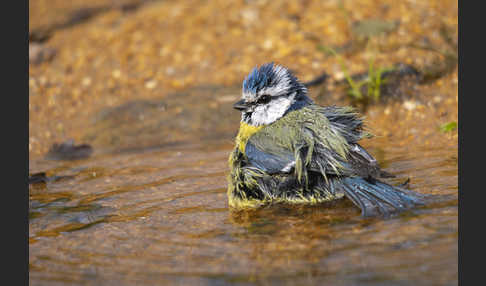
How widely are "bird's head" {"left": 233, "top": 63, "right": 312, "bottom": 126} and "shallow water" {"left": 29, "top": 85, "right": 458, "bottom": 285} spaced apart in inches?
27.1

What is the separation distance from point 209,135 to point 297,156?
2442mm

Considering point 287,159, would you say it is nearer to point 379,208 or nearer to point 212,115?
point 379,208

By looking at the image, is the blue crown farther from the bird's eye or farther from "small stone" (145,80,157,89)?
"small stone" (145,80,157,89)

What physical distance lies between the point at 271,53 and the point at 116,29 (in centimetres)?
242

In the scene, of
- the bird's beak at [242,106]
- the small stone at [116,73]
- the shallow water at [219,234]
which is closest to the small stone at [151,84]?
the small stone at [116,73]

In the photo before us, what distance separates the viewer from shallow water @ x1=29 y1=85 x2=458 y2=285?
2830 millimetres

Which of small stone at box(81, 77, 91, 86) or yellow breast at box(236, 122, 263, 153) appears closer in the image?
yellow breast at box(236, 122, 263, 153)

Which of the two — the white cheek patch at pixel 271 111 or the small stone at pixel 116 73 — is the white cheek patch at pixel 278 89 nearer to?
the white cheek patch at pixel 271 111

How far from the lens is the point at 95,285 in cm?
293

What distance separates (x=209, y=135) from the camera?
6035mm

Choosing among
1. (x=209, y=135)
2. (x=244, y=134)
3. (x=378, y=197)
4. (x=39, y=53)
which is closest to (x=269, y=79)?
(x=244, y=134)

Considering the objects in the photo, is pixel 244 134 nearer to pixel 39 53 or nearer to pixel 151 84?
pixel 151 84

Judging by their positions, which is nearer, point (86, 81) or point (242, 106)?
point (242, 106)

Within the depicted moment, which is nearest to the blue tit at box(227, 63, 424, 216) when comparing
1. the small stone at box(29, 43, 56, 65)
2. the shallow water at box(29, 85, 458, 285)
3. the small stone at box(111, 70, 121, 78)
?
the shallow water at box(29, 85, 458, 285)
